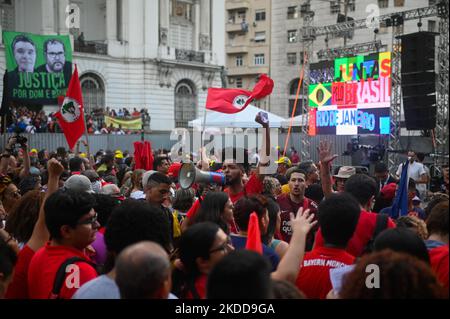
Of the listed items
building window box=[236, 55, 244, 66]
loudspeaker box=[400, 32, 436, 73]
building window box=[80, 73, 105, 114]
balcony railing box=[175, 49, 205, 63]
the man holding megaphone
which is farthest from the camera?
building window box=[236, 55, 244, 66]

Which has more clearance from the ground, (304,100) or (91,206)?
(304,100)

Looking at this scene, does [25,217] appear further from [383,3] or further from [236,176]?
[383,3]

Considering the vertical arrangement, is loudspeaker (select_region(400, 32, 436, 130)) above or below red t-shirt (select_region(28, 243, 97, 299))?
above

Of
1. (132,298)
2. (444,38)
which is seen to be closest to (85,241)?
(132,298)

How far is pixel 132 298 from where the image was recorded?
2.54m

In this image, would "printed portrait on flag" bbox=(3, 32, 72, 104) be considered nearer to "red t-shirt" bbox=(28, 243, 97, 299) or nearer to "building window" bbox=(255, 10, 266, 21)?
"red t-shirt" bbox=(28, 243, 97, 299)

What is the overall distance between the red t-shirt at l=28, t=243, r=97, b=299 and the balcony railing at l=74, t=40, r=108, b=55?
3148 centimetres

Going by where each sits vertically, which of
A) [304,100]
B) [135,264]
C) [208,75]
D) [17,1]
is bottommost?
[135,264]

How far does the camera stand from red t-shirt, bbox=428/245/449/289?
3.08 meters

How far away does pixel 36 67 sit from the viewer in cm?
1984

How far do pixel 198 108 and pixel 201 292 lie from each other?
3606cm

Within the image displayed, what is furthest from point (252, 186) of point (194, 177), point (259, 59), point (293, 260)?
point (259, 59)

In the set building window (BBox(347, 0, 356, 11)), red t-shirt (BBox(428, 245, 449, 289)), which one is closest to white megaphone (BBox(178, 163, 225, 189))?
red t-shirt (BBox(428, 245, 449, 289))

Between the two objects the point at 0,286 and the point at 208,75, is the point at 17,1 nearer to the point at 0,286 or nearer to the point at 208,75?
the point at 208,75
